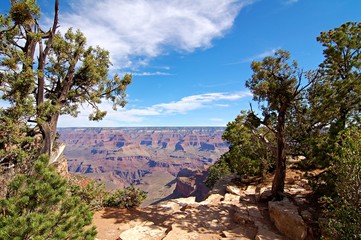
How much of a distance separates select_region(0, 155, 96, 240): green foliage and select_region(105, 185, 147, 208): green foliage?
25.3 feet

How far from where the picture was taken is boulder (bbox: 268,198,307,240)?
32.4 ft

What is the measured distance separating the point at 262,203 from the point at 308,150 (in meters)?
4.90

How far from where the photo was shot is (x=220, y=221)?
39.3ft

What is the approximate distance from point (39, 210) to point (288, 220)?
10.3 meters

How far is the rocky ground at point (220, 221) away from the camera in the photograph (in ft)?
32.7

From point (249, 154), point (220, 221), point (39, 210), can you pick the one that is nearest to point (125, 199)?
point (220, 221)

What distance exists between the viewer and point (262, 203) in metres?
14.6

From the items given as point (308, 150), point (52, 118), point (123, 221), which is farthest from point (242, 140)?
point (52, 118)

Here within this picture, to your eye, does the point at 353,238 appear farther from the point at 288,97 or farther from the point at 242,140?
the point at 242,140

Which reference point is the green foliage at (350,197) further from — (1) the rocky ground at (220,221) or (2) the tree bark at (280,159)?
(2) the tree bark at (280,159)

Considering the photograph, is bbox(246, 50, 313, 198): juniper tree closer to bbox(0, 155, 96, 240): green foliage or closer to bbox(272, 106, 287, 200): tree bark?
bbox(272, 106, 287, 200): tree bark

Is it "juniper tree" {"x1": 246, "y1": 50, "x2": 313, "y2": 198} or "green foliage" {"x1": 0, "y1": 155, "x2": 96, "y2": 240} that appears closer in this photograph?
"green foliage" {"x1": 0, "y1": 155, "x2": 96, "y2": 240}

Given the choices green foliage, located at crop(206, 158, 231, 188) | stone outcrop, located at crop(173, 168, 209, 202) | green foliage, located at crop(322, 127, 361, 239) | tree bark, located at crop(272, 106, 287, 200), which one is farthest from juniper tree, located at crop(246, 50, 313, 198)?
stone outcrop, located at crop(173, 168, 209, 202)

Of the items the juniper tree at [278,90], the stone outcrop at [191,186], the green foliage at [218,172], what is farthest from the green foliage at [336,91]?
the stone outcrop at [191,186]
